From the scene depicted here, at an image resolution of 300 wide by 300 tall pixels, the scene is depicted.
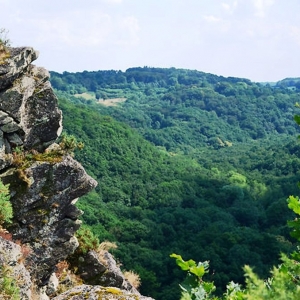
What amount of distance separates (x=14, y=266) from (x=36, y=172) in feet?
11.4

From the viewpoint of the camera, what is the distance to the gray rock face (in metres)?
12.3

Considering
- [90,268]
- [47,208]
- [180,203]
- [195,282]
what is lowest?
[180,203]

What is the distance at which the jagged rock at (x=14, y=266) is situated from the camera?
9.55 metres

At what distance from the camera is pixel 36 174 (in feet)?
41.5

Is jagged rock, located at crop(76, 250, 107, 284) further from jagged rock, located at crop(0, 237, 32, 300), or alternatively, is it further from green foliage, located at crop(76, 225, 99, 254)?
jagged rock, located at crop(0, 237, 32, 300)

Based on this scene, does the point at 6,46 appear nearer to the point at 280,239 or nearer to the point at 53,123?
the point at 53,123

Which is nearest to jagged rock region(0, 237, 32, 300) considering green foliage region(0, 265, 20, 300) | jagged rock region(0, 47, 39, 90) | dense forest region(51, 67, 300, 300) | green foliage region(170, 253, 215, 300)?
green foliage region(0, 265, 20, 300)

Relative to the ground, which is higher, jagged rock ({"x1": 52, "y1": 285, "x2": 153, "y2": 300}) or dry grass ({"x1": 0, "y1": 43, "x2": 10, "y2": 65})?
dry grass ({"x1": 0, "y1": 43, "x2": 10, "y2": 65})

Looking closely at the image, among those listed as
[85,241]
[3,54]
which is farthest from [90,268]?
[3,54]

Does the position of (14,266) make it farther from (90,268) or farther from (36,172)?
(90,268)

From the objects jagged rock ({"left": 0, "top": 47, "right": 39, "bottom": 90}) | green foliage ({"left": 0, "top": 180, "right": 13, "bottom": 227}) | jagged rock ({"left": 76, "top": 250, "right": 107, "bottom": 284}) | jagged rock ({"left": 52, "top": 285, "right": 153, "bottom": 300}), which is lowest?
jagged rock ({"left": 76, "top": 250, "right": 107, "bottom": 284})

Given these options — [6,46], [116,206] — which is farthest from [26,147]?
[116,206]

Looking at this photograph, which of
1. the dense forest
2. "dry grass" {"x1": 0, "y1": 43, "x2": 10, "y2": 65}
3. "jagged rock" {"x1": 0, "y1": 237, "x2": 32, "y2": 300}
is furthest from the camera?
the dense forest

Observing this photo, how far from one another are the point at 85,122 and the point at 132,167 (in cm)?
1842
